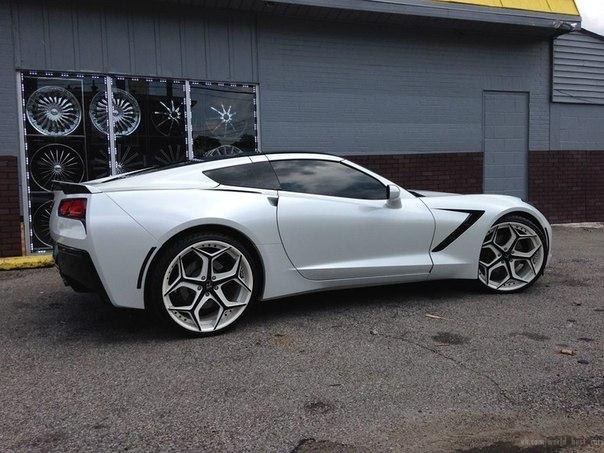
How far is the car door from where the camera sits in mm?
4629

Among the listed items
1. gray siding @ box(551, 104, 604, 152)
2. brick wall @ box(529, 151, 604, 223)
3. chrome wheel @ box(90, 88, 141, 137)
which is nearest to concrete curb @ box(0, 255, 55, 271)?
chrome wheel @ box(90, 88, 141, 137)

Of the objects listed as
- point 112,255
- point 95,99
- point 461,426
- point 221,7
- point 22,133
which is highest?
point 221,7

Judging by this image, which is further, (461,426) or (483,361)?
(483,361)

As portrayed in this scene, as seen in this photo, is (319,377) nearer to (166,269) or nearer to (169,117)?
(166,269)

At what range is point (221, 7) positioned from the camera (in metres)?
8.41

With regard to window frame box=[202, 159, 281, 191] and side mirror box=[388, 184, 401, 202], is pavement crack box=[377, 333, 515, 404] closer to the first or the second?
side mirror box=[388, 184, 401, 202]

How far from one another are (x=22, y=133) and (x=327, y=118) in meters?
4.58

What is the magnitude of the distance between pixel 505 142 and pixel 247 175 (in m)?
7.67

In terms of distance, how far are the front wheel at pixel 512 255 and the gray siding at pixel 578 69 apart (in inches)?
266

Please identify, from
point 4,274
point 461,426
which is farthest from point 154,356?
point 4,274

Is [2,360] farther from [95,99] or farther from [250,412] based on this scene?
[95,99]

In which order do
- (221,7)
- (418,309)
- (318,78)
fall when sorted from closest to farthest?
(418,309) → (221,7) → (318,78)

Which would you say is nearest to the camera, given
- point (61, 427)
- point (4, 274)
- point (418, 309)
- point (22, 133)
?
point (61, 427)

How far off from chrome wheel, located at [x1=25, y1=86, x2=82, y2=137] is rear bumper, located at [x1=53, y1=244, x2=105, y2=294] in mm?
4015
